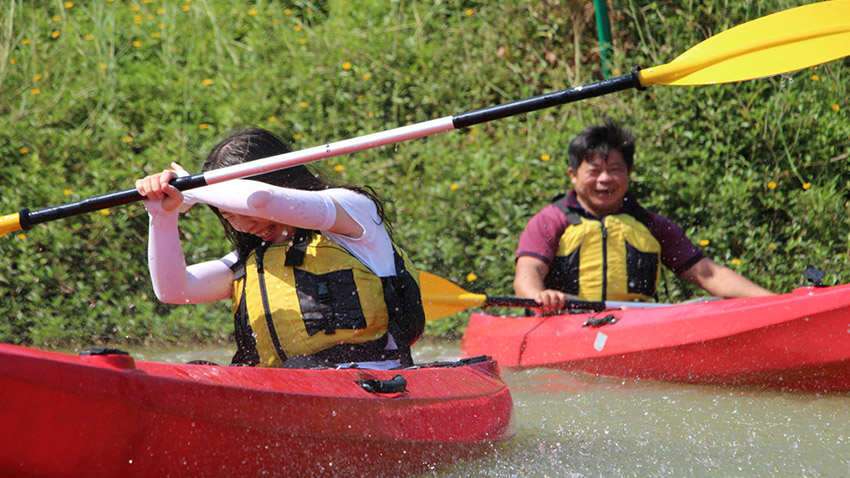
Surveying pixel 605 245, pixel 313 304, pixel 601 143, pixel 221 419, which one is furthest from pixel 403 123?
pixel 221 419

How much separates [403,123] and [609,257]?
8.40 ft

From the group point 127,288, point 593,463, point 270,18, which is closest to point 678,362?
point 593,463

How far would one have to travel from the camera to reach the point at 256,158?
2.63 metres

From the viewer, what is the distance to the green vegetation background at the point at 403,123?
5.12 meters

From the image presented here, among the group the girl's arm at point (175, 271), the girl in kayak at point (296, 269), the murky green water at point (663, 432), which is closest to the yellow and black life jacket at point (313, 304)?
the girl in kayak at point (296, 269)

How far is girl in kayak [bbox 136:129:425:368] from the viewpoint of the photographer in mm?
2441

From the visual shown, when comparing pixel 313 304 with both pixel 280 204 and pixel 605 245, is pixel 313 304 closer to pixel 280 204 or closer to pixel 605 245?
pixel 280 204

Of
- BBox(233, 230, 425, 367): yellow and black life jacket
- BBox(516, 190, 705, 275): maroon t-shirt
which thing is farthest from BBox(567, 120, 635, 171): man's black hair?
BBox(233, 230, 425, 367): yellow and black life jacket

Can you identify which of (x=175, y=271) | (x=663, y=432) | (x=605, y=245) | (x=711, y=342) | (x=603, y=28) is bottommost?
(x=663, y=432)

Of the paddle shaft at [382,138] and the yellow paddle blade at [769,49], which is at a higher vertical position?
the yellow paddle blade at [769,49]

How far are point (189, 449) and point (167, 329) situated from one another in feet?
10.6

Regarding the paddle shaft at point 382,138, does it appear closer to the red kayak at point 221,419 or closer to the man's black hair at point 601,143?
the red kayak at point 221,419

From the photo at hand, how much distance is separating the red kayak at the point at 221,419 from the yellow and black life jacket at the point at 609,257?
1.86 meters

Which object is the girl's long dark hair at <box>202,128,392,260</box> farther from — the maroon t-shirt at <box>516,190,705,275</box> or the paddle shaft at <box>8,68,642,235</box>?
the maroon t-shirt at <box>516,190,705,275</box>
